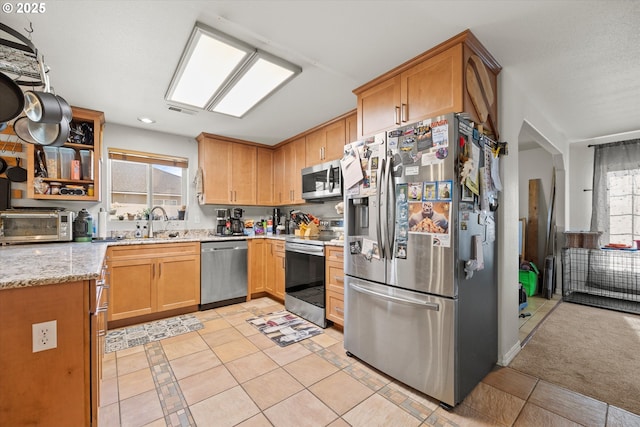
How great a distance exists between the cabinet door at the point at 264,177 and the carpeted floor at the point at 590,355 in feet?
11.8

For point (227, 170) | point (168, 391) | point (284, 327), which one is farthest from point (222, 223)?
point (168, 391)

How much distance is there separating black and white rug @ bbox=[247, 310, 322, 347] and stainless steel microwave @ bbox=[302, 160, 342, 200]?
149 centimetres

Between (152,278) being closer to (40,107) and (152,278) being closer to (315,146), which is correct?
(40,107)

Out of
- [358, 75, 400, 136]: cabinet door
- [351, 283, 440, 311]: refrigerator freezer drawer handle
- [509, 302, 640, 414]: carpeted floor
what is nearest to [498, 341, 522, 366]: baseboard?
[509, 302, 640, 414]: carpeted floor

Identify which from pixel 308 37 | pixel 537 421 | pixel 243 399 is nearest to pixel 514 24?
pixel 308 37

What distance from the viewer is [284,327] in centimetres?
287

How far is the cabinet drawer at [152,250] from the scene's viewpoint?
111 inches

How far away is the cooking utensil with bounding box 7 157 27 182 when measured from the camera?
2.75 meters

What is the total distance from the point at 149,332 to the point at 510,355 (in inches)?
133

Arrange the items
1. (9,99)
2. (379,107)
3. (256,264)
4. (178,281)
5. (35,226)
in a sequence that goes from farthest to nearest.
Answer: (256,264) < (178,281) < (35,226) < (379,107) < (9,99)

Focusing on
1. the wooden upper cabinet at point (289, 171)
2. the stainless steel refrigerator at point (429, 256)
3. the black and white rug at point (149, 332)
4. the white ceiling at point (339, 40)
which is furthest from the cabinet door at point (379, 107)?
the black and white rug at point (149, 332)

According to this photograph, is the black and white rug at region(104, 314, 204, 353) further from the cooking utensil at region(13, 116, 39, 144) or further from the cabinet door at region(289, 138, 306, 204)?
the cabinet door at region(289, 138, 306, 204)

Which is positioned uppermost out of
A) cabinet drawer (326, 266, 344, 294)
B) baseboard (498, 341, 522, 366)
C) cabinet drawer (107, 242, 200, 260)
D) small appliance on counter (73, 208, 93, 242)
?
small appliance on counter (73, 208, 93, 242)

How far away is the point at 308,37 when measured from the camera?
1.78 meters
